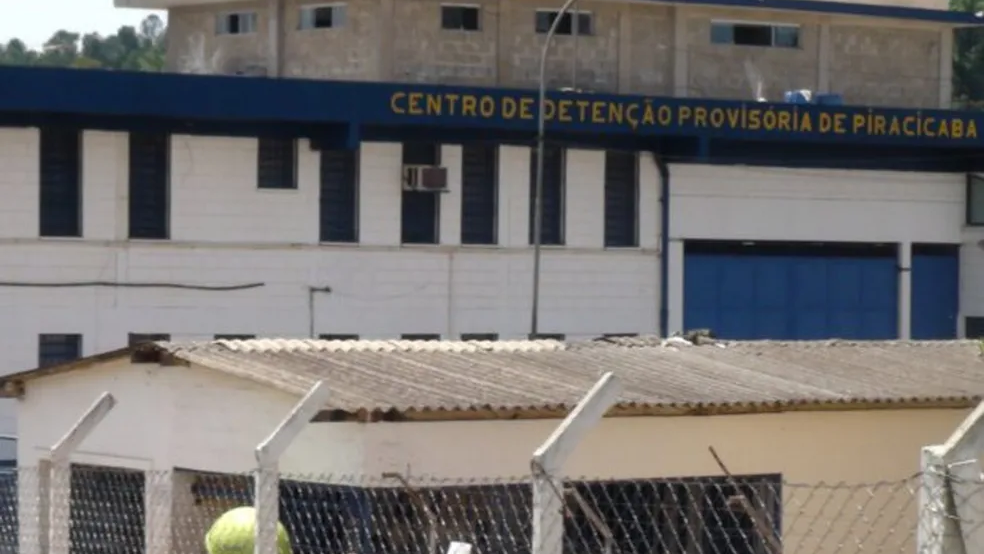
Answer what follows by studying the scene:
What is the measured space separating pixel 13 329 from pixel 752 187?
43.3ft

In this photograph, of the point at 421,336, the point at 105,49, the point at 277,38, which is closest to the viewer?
the point at 421,336

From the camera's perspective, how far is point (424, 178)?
37.1 m

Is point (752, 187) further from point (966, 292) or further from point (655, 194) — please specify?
point (966, 292)

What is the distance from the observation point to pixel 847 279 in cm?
4147

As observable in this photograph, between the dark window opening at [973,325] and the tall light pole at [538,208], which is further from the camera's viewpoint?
the dark window opening at [973,325]

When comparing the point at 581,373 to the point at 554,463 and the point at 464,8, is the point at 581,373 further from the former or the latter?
the point at 464,8

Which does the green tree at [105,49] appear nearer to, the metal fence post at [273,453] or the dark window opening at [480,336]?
the dark window opening at [480,336]

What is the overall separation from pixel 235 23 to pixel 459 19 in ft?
18.2

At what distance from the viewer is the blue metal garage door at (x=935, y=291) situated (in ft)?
139

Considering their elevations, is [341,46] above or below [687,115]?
above

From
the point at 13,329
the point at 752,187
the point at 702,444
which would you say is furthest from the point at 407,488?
the point at 752,187

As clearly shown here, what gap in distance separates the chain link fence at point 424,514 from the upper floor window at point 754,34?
29946 mm

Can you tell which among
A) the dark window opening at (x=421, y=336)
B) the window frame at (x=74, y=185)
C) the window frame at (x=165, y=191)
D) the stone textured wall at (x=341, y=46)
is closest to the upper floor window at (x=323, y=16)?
the stone textured wall at (x=341, y=46)

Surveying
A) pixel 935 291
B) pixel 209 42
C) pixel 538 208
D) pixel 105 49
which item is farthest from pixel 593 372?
pixel 105 49
